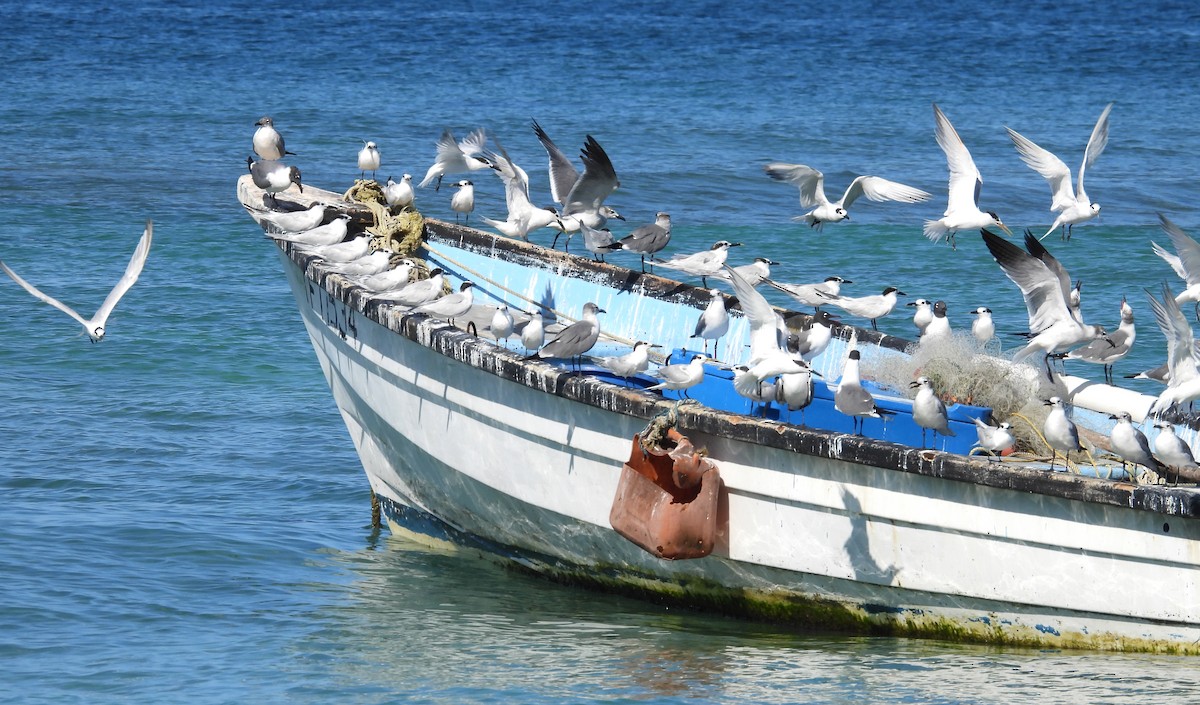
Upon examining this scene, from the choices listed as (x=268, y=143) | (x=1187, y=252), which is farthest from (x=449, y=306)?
(x=268, y=143)

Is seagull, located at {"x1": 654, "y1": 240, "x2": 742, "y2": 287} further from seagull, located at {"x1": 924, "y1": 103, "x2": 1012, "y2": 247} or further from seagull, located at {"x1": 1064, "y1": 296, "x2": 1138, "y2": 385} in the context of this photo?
seagull, located at {"x1": 1064, "y1": 296, "x2": 1138, "y2": 385}

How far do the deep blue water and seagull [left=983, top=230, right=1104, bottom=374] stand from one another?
8.77 ft

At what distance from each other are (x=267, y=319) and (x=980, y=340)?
1054cm

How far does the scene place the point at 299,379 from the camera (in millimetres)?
16797

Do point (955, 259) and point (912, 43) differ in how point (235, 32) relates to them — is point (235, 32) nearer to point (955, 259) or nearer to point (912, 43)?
point (912, 43)

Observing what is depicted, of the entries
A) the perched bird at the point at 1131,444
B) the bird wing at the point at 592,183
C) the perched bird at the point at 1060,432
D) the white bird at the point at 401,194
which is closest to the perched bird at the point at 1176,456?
the perched bird at the point at 1131,444

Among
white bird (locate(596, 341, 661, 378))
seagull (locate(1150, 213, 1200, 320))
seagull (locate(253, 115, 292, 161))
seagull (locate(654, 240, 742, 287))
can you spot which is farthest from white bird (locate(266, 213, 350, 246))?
seagull (locate(1150, 213, 1200, 320))

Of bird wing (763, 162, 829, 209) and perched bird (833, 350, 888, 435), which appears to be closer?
perched bird (833, 350, 888, 435)

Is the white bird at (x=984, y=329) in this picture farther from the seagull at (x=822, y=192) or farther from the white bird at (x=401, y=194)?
the white bird at (x=401, y=194)

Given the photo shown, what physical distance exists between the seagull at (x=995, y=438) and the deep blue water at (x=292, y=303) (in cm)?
110

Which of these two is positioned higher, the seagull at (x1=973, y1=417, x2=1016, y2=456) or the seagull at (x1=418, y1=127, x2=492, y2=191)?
the seagull at (x1=418, y1=127, x2=492, y2=191)

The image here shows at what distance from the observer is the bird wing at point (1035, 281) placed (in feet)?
34.2

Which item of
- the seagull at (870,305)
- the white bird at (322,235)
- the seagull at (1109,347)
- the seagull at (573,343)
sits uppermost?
the white bird at (322,235)

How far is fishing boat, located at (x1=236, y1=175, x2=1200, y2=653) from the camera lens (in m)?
8.05
